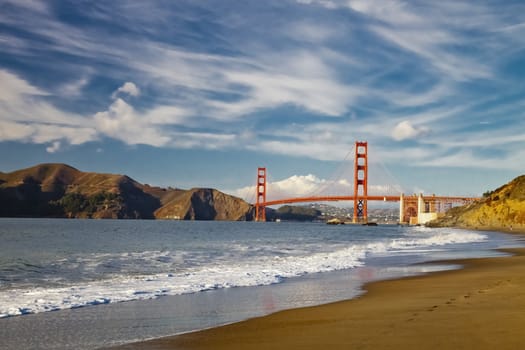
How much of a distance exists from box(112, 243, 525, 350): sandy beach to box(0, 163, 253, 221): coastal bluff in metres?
129

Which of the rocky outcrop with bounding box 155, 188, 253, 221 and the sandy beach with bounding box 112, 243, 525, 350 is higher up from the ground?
the rocky outcrop with bounding box 155, 188, 253, 221

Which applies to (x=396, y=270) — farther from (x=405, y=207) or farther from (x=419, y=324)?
(x=405, y=207)

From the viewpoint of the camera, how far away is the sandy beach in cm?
448

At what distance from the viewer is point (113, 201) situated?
143875 millimetres

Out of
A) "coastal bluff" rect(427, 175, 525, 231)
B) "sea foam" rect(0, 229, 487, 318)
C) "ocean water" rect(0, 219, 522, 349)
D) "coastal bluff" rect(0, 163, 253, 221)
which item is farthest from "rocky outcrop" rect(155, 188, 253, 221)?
"ocean water" rect(0, 219, 522, 349)

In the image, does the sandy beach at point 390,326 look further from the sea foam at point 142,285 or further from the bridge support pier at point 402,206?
the bridge support pier at point 402,206

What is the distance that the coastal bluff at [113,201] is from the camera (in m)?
138

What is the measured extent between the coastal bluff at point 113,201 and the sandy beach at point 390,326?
12933 centimetres

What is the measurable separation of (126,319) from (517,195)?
6360 centimetres

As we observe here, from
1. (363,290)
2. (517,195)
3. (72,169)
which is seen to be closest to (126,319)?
(363,290)

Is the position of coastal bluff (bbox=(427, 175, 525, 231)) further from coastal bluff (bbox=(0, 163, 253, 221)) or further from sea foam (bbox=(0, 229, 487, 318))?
coastal bluff (bbox=(0, 163, 253, 221))

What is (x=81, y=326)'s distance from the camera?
5.70 m

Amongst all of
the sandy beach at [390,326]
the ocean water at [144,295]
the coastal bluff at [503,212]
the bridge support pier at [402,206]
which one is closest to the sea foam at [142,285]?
the ocean water at [144,295]

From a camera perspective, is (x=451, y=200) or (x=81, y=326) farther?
(x=451, y=200)
